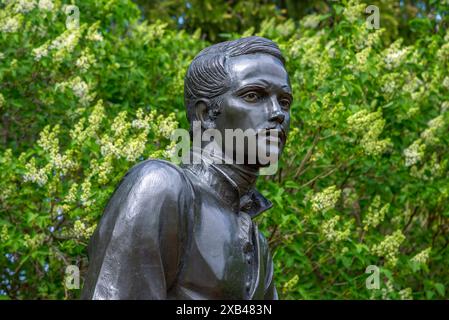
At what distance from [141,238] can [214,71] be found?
93cm

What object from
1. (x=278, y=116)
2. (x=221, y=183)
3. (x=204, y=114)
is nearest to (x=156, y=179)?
(x=221, y=183)

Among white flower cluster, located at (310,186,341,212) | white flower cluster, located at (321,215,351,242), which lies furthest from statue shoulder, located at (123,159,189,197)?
white flower cluster, located at (321,215,351,242)

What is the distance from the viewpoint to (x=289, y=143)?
34.3ft

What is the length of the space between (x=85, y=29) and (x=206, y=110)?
5.59 m

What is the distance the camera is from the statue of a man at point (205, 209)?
5.20 m

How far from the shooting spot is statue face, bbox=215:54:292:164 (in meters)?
5.57

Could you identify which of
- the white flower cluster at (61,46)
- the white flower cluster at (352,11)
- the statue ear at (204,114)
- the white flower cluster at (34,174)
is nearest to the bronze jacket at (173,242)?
the statue ear at (204,114)

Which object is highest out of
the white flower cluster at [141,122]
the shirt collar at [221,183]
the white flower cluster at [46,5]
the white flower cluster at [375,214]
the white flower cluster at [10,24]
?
the white flower cluster at [46,5]

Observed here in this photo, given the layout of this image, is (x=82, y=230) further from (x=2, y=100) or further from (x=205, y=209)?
(x=205, y=209)

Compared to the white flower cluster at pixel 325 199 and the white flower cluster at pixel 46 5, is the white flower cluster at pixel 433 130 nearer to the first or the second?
the white flower cluster at pixel 325 199

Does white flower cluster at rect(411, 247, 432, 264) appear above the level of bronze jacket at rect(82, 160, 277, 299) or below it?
above

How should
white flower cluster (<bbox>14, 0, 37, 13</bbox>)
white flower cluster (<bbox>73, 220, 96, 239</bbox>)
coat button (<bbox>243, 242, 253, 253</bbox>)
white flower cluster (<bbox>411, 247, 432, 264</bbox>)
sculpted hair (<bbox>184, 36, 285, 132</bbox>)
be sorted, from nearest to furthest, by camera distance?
coat button (<bbox>243, 242, 253, 253</bbox>), sculpted hair (<bbox>184, 36, 285, 132</bbox>), white flower cluster (<bbox>73, 220, 96, 239</bbox>), white flower cluster (<bbox>411, 247, 432, 264</bbox>), white flower cluster (<bbox>14, 0, 37, 13</bbox>)

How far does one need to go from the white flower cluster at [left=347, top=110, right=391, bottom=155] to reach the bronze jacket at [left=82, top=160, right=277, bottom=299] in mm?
4722

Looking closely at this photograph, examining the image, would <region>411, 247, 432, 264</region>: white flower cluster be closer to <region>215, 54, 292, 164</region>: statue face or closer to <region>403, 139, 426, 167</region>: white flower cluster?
<region>403, 139, 426, 167</region>: white flower cluster
